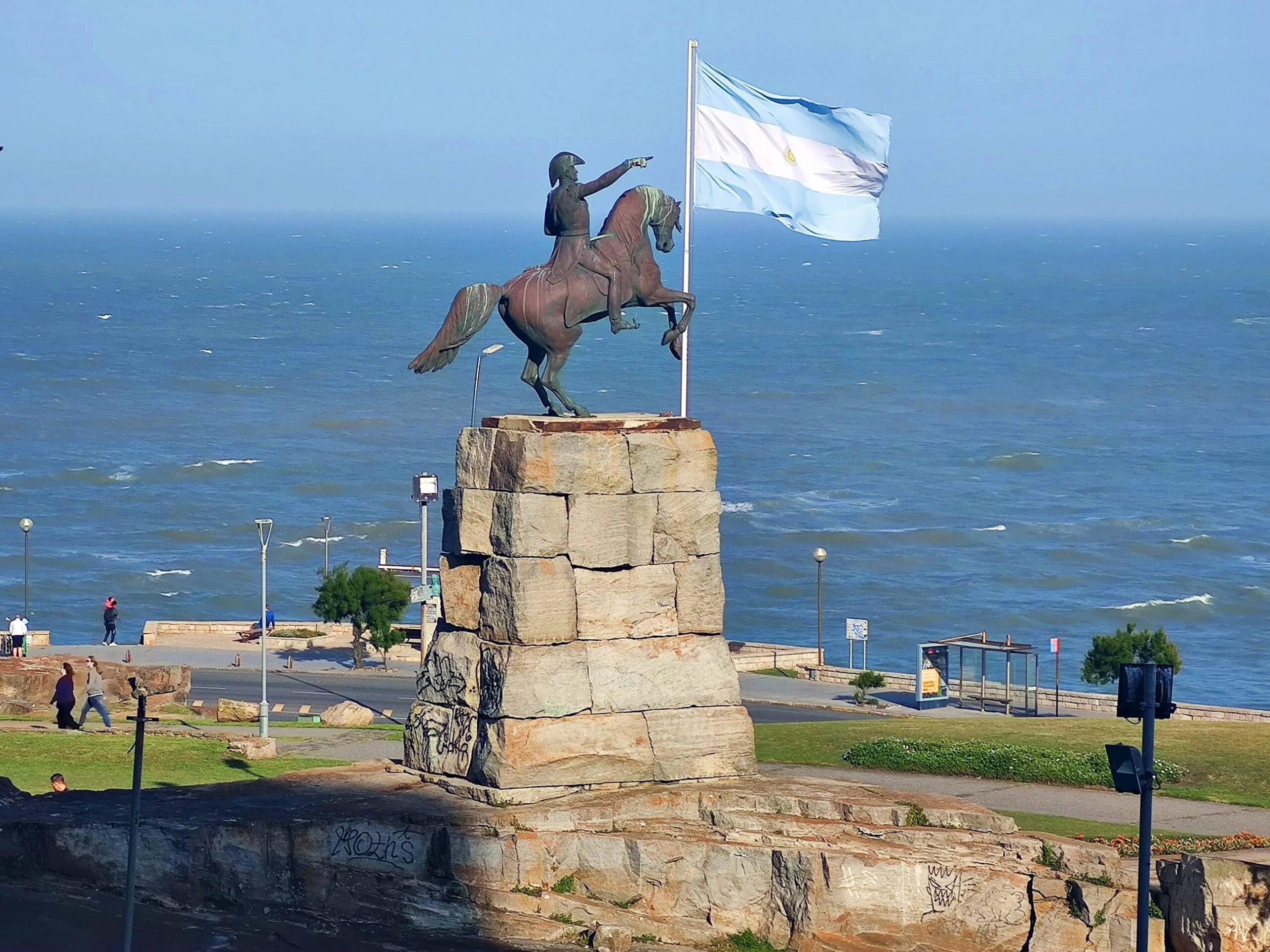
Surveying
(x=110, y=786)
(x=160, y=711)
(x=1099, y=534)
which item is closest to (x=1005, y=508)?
(x=1099, y=534)

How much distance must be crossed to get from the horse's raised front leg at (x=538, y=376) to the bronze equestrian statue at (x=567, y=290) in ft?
0.06

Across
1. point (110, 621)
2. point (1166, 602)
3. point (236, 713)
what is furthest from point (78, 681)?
point (1166, 602)

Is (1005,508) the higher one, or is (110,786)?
(1005,508)

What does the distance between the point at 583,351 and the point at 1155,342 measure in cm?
5414

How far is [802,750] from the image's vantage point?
31.6m

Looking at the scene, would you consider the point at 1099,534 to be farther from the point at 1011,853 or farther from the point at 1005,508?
the point at 1011,853

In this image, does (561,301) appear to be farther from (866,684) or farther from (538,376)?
(866,684)

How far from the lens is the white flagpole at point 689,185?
2725 centimetres

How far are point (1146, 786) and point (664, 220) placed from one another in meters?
10.5

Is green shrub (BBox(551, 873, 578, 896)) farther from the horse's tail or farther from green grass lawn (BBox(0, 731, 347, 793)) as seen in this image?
green grass lawn (BBox(0, 731, 347, 793))

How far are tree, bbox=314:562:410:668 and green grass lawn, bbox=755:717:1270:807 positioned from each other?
17.2 m

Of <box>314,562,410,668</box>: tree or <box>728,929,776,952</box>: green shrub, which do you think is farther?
<box>314,562,410,668</box>: tree

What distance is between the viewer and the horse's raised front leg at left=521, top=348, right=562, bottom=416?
2425cm

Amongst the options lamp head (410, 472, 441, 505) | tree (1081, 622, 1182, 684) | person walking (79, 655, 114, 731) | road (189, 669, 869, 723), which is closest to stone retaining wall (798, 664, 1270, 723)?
tree (1081, 622, 1182, 684)
